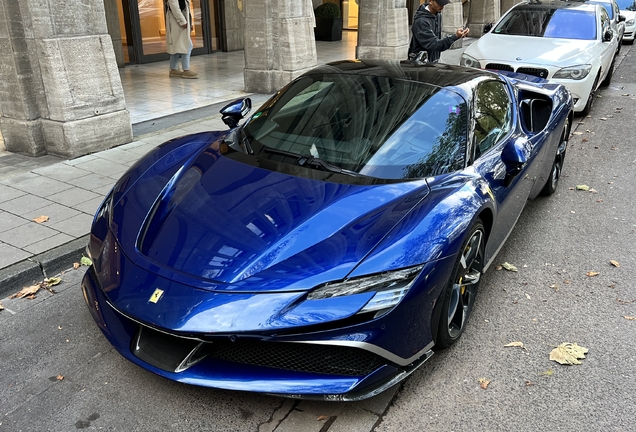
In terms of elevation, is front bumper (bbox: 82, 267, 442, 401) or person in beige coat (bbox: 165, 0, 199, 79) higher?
person in beige coat (bbox: 165, 0, 199, 79)

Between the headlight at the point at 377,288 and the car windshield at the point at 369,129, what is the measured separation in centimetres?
83

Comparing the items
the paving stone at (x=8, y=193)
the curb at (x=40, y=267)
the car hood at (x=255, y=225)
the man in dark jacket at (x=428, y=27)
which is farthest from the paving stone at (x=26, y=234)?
the man in dark jacket at (x=428, y=27)

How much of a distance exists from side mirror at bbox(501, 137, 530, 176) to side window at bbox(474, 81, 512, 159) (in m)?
0.12

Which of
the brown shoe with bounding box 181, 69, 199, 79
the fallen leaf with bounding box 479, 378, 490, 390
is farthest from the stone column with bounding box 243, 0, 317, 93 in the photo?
the fallen leaf with bounding box 479, 378, 490, 390

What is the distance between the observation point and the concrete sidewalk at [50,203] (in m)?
4.05

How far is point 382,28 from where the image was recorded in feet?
39.8

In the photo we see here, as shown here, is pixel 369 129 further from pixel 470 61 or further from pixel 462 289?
pixel 470 61

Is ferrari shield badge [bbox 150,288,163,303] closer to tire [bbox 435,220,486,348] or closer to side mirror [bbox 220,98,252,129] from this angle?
tire [bbox 435,220,486,348]

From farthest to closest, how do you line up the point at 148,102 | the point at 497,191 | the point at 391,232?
the point at 148,102
the point at 497,191
the point at 391,232

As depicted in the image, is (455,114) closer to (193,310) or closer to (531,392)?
(531,392)

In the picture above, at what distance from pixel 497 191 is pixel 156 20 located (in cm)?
1199

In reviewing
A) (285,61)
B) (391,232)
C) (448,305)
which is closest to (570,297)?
(448,305)

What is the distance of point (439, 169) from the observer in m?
3.32

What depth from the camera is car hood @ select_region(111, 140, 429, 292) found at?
2.58m
